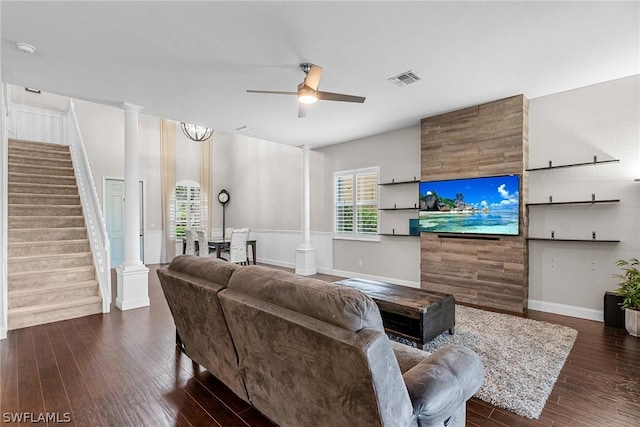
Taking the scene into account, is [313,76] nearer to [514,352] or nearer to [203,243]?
[514,352]

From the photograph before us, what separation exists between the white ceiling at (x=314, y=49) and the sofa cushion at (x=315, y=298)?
205 cm

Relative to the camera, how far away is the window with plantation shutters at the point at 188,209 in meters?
8.98

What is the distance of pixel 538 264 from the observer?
4.29 metres

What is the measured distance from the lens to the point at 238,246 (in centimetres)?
689

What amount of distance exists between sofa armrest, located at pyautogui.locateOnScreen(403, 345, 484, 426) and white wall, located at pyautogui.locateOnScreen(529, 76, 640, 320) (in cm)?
338

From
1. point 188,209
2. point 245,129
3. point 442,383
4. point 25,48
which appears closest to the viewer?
point 442,383

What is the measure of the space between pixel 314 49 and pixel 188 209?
743 cm

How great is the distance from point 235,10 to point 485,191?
3848mm

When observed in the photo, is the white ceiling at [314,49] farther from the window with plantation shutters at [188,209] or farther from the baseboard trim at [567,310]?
the window with plantation shutters at [188,209]

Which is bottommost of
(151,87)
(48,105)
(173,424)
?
(173,424)

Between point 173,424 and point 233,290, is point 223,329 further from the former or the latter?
point 173,424

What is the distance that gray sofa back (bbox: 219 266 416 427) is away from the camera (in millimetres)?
1181

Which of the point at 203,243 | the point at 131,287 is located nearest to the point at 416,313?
the point at 131,287

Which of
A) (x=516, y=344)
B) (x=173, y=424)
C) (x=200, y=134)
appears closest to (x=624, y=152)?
(x=516, y=344)
